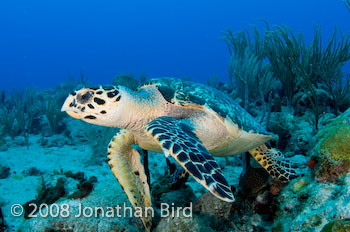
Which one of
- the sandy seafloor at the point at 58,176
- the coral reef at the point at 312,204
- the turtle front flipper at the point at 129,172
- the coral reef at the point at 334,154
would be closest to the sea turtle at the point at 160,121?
the turtle front flipper at the point at 129,172

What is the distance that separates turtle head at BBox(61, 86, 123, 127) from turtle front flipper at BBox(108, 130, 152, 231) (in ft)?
2.09

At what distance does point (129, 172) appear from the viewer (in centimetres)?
295

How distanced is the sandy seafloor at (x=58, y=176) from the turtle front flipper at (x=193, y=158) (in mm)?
1118

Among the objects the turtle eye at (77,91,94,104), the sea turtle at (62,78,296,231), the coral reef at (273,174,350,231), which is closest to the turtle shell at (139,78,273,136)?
the sea turtle at (62,78,296,231)

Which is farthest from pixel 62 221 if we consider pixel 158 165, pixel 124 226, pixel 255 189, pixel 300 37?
pixel 300 37

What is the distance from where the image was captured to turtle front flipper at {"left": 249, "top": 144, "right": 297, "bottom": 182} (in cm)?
244

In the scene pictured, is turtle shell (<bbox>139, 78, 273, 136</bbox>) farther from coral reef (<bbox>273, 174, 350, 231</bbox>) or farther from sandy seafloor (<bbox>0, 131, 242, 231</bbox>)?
sandy seafloor (<bbox>0, 131, 242, 231</bbox>)

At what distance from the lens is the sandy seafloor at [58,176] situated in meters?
2.33

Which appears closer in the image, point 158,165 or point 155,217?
point 155,217

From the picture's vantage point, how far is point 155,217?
2.76 m

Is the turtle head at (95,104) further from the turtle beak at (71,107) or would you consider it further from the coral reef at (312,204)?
the coral reef at (312,204)

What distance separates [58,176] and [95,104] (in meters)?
2.00

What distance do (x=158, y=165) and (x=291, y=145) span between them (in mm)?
2724

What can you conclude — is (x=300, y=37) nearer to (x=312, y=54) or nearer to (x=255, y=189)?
(x=312, y=54)
